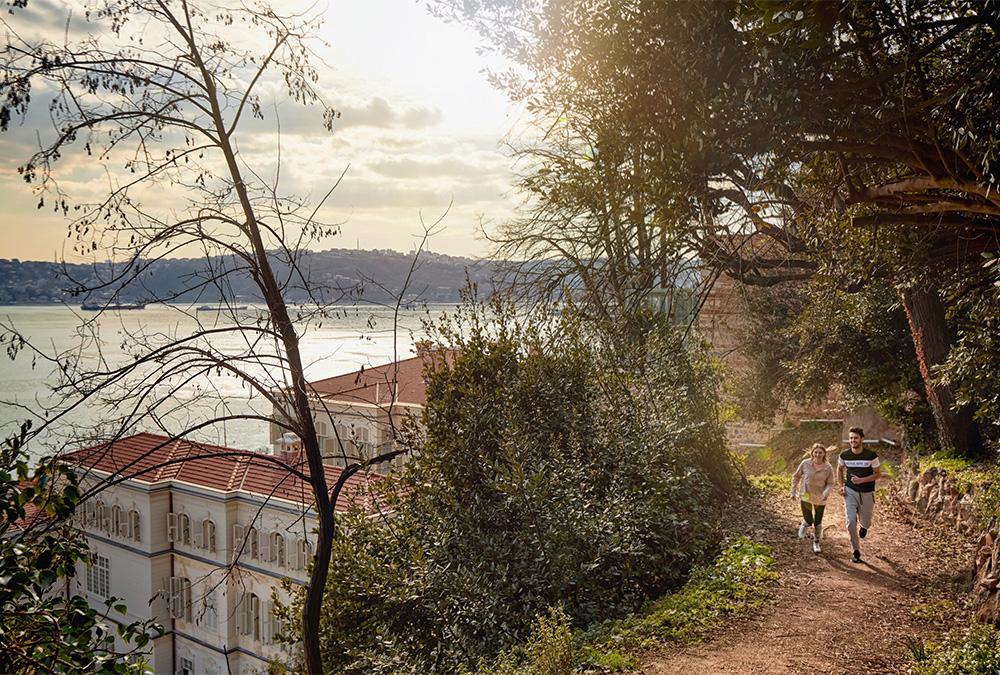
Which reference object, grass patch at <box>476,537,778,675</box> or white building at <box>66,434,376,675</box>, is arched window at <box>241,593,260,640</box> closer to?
white building at <box>66,434,376,675</box>

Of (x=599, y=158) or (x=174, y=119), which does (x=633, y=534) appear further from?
(x=174, y=119)

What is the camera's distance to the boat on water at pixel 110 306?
6.36 meters

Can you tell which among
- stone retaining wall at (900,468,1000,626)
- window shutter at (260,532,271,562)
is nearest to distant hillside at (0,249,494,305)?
stone retaining wall at (900,468,1000,626)

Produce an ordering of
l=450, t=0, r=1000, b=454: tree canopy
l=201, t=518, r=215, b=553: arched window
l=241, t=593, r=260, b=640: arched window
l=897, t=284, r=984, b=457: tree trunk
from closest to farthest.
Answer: l=450, t=0, r=1000, b=454: tree canopy
l=897, t=284, r=984, b=457: tree trunk
l=241, t=593, r=260, b=640: arched window
l=201, t=518, r=215, b=553: arched window

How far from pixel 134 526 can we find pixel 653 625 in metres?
30.9

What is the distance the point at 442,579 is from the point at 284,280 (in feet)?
10.9

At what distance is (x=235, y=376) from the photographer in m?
6.73

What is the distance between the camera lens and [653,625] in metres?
6.73

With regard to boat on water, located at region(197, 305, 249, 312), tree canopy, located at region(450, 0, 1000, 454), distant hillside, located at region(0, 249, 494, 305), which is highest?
tree canopy, located at region(450, 0, 1000, 454)

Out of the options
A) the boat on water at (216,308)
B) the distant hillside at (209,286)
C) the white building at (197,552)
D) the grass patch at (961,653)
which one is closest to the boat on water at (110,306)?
the distant hillside at (209,286)

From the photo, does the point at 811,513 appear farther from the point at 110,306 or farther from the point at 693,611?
the point at 110,306

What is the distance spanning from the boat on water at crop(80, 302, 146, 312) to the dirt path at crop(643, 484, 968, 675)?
518 cm

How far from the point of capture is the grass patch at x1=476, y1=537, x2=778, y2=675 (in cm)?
541

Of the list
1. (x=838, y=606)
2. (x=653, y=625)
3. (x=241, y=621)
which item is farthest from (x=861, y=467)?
(x=241, y=621)
